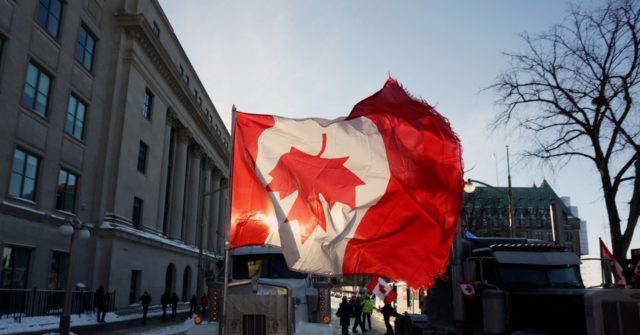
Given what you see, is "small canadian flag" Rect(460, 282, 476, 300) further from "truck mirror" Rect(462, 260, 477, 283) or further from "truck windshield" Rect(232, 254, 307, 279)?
"truck windshield" Rect(232, 254, 307, 279)

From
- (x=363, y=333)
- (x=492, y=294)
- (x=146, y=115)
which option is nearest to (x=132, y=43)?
(x=146, y=115)

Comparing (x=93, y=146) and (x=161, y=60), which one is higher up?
(x=161, y=60)

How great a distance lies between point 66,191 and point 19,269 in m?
5.42

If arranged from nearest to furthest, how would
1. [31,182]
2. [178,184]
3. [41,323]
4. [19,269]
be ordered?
1. [41,323]
2. [19,269]
3. [31,182]
4. [178,184]

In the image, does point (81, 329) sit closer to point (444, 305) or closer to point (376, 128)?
point (444, 305)

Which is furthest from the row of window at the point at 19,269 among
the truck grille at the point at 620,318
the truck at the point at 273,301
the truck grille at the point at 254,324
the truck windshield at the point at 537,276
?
the truck grille at the point at 620,318

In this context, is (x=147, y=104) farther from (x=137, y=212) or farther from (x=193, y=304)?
(x=193, y=304)

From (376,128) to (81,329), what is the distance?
63.0ft

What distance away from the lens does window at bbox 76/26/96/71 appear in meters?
28.9

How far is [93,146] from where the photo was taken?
3022 centimetres

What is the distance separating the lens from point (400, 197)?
255 inches

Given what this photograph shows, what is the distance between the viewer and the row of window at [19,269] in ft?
71.8

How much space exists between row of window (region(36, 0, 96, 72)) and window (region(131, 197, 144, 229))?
9841mm

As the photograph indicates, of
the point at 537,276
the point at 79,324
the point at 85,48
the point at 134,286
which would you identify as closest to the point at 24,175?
the point at 79,324
